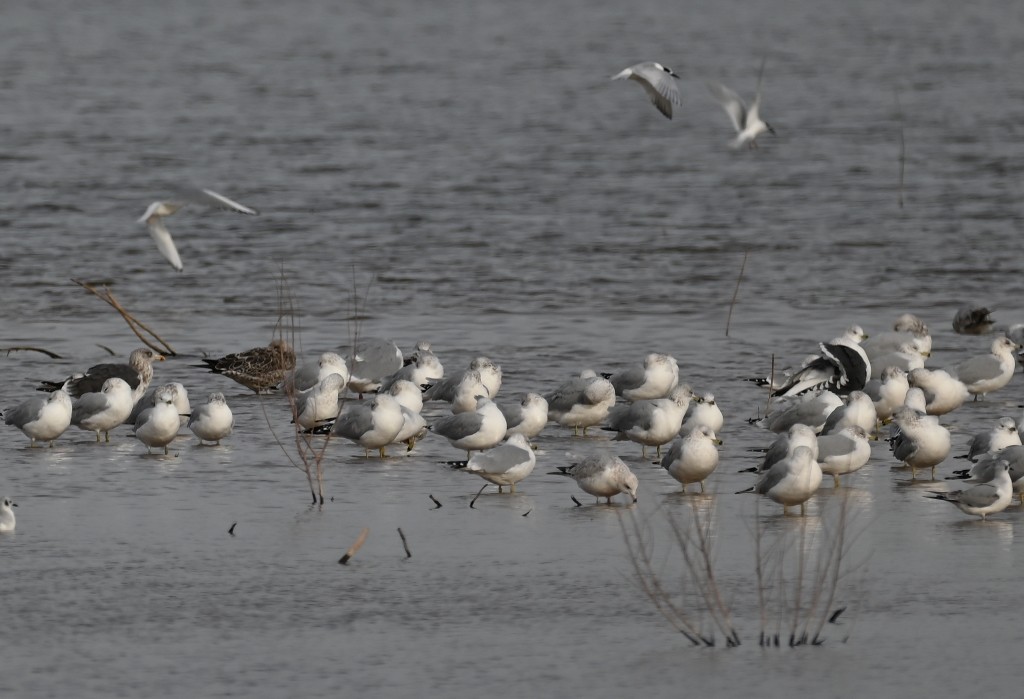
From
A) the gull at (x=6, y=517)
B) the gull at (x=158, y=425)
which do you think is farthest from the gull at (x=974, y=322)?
the gull at (x=6, y=517)

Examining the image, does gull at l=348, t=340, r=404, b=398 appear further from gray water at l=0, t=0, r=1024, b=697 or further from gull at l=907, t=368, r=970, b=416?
gull at l=907, t=368, r=970, b=416

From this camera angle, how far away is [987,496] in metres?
9.70

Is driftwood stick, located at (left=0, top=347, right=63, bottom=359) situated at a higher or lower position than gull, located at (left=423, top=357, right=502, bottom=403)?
lower

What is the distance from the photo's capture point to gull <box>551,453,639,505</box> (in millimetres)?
10141

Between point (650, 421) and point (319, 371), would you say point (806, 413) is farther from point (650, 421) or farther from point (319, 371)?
point (319, 371)

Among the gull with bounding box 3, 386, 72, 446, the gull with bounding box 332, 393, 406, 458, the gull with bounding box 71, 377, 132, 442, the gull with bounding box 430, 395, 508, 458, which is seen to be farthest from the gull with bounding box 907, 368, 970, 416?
the gull with bounding box 3, 386, 72, 446

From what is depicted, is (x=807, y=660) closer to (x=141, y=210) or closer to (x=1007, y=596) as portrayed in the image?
(x=1007, y=596)

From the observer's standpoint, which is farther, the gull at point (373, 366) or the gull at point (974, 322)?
the gull at point (974, 322)

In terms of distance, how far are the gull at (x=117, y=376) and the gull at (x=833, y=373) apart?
437 cm

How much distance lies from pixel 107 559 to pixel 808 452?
3.51 m

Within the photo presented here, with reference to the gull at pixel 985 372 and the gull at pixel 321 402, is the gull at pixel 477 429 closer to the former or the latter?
the gull at pixel 321 402

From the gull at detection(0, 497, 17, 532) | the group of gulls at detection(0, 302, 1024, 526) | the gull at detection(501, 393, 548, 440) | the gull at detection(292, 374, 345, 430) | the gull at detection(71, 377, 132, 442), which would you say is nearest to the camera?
the gull at detection(0, 497, 17, 532)

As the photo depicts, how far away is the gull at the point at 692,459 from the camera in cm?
1046

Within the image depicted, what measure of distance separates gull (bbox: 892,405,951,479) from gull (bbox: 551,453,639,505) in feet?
5.48
